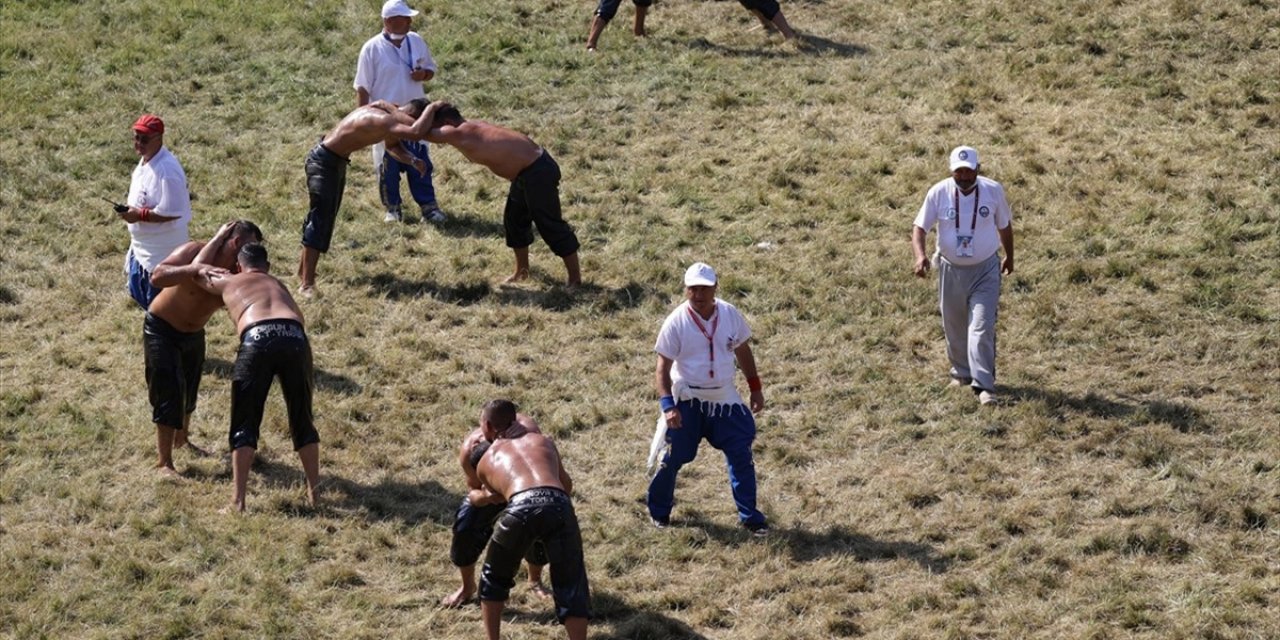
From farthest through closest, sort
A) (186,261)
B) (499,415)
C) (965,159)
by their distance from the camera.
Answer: (965,159) → (186,261) → (499,415)

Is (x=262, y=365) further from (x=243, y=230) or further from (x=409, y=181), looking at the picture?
(x=409, y=181)

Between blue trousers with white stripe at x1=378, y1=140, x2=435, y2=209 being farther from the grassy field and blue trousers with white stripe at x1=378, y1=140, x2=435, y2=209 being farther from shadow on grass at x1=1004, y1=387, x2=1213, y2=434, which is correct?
shadow on grass at x1=1004, y1=387, x2=1213, y2=434

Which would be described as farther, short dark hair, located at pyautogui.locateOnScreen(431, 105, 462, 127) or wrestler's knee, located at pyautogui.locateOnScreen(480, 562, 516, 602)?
short dark hair, located at pyautogui.locateOnScreen(431, 105, 462, 127)

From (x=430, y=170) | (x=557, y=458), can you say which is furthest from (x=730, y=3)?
(x=557, y=458)

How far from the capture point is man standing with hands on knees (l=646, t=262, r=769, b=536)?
396 inches

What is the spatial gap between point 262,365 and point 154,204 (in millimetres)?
2094

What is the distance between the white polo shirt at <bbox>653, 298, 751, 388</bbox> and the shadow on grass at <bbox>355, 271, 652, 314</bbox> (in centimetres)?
315

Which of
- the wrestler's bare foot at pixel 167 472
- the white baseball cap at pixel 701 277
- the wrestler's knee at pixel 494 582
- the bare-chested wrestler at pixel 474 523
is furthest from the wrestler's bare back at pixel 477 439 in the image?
the wrestler's bare foot at pixel 167 472

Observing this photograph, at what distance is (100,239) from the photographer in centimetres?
1476

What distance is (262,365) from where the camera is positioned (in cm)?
1034

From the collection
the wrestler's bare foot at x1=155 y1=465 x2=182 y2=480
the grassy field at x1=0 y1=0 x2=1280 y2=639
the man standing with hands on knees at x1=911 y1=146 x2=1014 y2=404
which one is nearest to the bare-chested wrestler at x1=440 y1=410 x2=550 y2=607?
the grassy field at x1=0 y1=0 x2=1280 y2=639

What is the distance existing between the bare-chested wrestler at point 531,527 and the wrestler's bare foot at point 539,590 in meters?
0.68

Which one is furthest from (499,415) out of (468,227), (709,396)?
(468,227)

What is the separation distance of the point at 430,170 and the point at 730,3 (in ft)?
16.0
